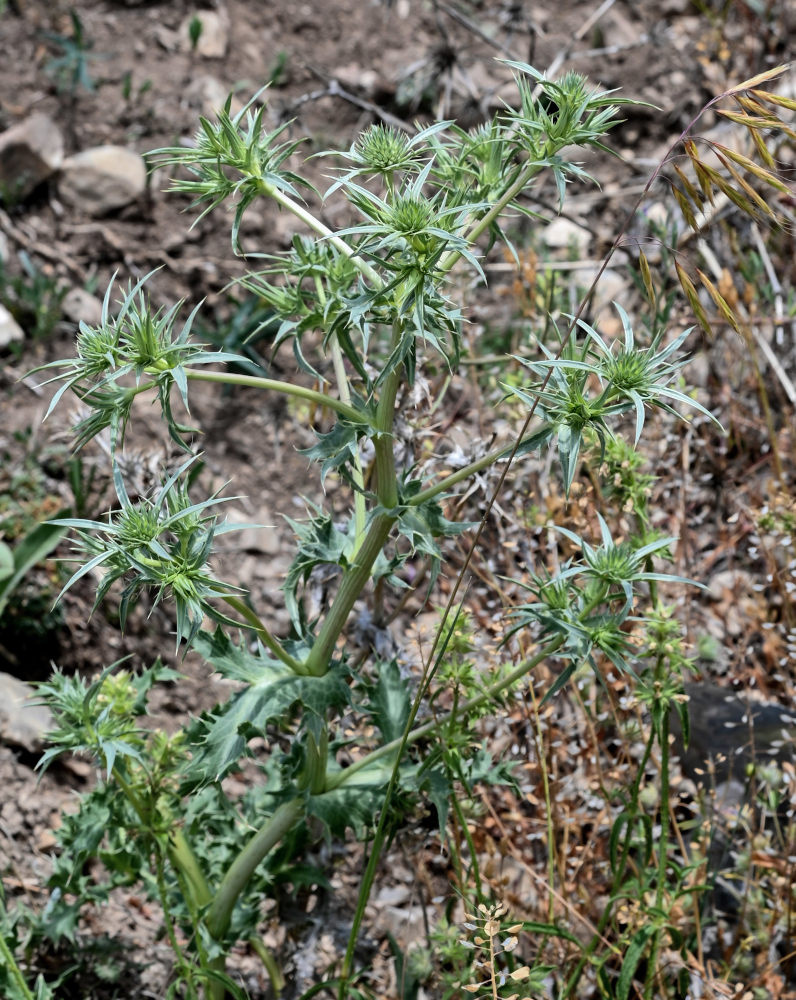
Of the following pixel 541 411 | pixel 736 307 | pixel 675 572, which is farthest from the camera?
pixel 736 307

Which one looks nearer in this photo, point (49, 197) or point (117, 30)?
point (49, 197)

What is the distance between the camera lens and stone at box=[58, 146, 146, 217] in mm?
4281

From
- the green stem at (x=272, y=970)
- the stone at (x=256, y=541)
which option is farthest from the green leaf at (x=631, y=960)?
the stone at (x=256, y=541)

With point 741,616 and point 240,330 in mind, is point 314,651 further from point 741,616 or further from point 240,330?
point 240,330

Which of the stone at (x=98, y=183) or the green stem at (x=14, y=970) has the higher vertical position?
the stone at (x=98, y=183)

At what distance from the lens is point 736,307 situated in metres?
3.31

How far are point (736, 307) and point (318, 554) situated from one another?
2.02 m

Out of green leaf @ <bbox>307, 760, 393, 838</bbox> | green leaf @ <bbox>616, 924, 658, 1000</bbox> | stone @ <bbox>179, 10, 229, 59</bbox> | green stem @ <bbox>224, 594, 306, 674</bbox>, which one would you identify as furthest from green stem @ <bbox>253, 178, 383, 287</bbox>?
stone @ <bbox>179, 10, 229, 59</bbox>

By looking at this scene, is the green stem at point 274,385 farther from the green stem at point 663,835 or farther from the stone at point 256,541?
the stone at point 256,541

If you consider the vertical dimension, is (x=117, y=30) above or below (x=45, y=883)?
above

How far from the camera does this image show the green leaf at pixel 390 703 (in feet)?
7.12

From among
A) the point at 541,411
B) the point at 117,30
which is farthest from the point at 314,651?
the point at 117,30

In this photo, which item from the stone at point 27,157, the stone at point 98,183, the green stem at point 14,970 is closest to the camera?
the green stem at point 14,970

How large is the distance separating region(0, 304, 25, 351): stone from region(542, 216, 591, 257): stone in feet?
7.27
